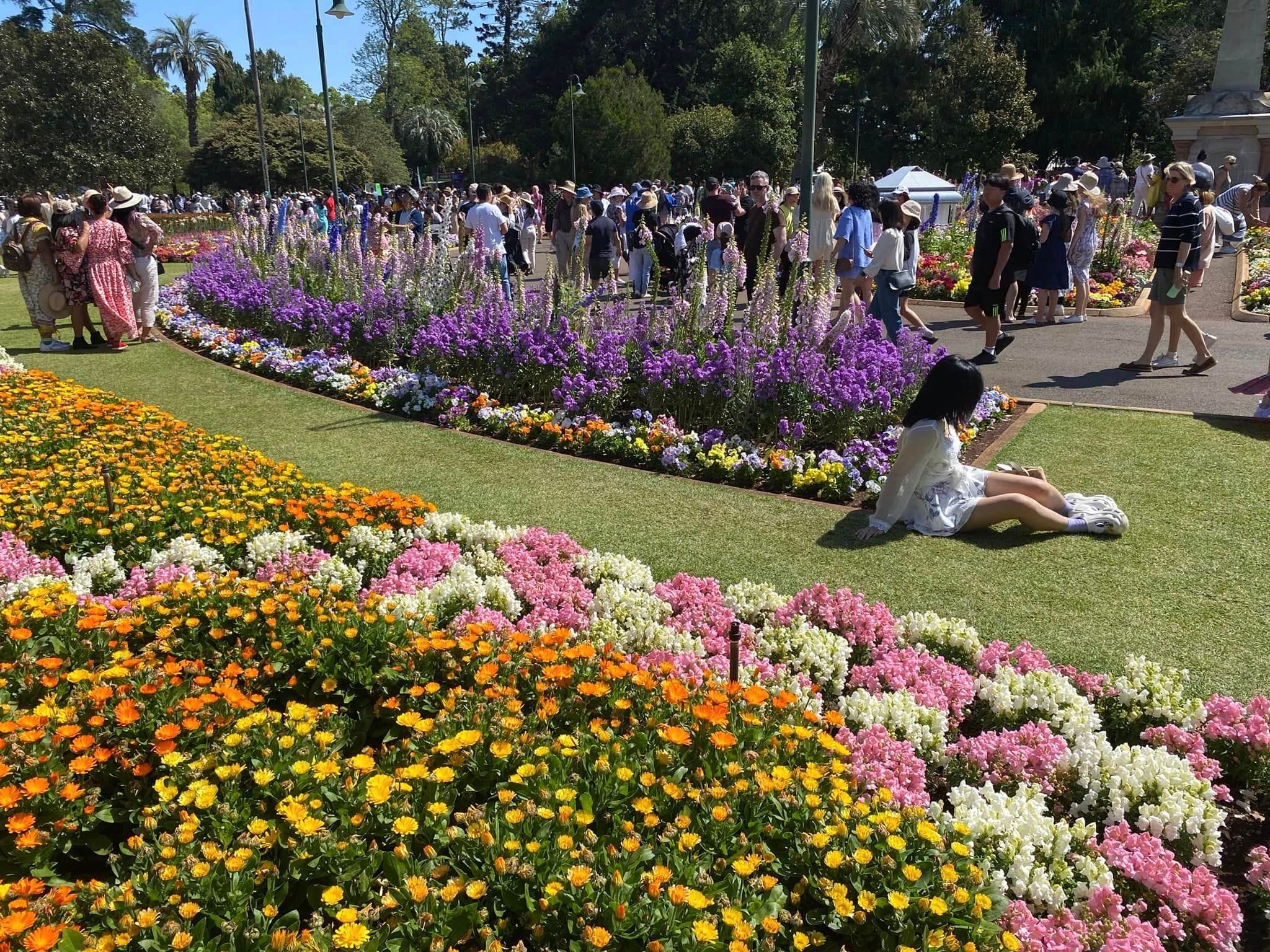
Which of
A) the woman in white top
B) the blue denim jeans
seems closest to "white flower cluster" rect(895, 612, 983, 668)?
the blue denim jeans

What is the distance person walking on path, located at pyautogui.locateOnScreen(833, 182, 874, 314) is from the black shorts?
96 centimetres

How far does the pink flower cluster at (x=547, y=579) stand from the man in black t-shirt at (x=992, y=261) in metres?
5.84

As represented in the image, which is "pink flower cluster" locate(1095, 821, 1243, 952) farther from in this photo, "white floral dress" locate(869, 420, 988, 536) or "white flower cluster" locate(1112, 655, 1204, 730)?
"white floral dress" locate(869, 420, 988, 536)

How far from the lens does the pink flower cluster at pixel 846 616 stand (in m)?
3.79

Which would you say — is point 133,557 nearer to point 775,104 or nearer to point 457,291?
point 457,291

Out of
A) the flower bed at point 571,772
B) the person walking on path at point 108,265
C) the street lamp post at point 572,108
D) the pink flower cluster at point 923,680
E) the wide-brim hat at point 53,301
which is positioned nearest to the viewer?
the flower bed at point 571,772

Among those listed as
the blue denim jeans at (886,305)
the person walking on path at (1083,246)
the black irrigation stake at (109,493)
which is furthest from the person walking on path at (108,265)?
the person walking on path at (1083,246)

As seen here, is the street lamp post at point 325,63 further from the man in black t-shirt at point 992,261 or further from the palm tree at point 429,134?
the palm tree at point 429,134

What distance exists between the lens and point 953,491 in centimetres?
504

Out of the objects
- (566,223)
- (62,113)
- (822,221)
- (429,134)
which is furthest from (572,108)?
(822,221)

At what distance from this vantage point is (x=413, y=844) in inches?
87.4

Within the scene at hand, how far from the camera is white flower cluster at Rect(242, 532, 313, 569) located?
13.9 ft

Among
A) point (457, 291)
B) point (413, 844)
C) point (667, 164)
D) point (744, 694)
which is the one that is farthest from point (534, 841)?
point (667, 164)

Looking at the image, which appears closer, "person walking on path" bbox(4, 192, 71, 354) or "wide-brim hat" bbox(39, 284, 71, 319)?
"person walking on path" bbox(4, 192, 71, 354)
